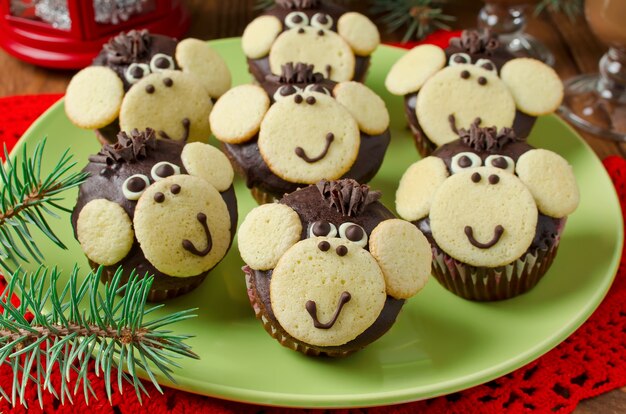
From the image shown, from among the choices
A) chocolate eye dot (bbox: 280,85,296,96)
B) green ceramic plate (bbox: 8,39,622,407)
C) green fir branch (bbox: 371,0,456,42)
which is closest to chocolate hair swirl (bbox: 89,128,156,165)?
green ceramic plate (bbox: 8,39,622,407)

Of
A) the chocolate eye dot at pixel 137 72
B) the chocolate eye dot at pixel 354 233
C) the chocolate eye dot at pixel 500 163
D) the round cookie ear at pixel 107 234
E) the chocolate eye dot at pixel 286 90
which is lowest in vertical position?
the round cookie ear at pixel 107 234

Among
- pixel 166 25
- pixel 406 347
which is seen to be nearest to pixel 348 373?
pixel 406 347

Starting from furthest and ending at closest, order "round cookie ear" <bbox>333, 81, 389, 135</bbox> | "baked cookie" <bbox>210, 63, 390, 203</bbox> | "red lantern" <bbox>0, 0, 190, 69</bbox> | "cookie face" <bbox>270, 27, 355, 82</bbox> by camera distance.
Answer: "red lantern" <bbox>0, 0, 190, 69</bbox> → "cookie face" <bbox>270, 27, 355, 82</bbox> → "round cookie ear" <bbox>333, 81, 389, 135</bbox> → "baked cookie" <bbox>210, 63, 390, 203</bbox>

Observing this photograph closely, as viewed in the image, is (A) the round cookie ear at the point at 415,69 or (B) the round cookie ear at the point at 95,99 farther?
(A) the round cookie ear at the point at 415,69

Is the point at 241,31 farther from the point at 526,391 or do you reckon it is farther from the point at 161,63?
the point at 526,391

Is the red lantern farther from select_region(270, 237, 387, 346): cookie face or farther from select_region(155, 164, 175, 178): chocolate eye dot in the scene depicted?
select_region(270, 237, 387, 346): cookie face

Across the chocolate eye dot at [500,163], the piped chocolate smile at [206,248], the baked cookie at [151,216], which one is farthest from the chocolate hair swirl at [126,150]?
the chocolate eye dot at [500,163]

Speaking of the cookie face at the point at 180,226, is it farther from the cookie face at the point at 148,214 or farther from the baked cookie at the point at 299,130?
the baked cookie at the point at 299,130
